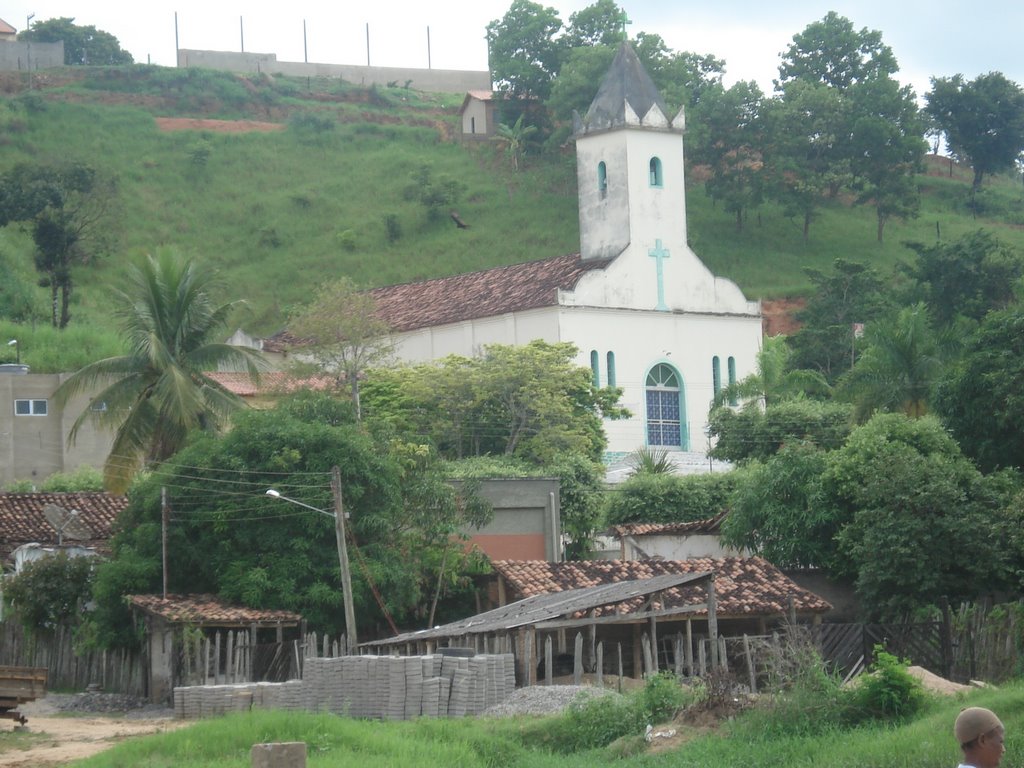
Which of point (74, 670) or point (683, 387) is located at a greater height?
point (683, 387)

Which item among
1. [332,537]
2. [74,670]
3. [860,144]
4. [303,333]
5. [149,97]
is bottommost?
[74,670]

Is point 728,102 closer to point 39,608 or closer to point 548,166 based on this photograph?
point 548,166

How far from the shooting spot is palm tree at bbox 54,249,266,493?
40.4 metres

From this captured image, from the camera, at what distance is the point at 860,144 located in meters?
85.8

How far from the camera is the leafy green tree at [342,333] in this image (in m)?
54.2

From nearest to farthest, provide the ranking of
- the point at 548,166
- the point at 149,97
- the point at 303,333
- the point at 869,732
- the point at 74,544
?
the point at 869,732
the point at 74,544
the point at 303,333
the point at 548,166
the point at 149,97

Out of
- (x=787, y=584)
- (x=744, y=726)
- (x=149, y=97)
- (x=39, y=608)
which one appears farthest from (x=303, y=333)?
(x=149, y=97)

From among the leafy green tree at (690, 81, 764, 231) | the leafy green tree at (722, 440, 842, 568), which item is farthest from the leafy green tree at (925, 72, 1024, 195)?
the leafy green tree at (722, 440, 842, 568)

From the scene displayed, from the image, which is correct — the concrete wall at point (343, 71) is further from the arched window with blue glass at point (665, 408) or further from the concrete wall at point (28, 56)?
the arched window with blue glass at point (665, 408)

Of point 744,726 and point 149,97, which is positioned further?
point 149,97

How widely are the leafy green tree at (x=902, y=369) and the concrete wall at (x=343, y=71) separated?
3077 inches

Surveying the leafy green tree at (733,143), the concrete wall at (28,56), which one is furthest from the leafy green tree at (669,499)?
the concrete wall at (28,56)

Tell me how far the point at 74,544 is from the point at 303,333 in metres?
15.7

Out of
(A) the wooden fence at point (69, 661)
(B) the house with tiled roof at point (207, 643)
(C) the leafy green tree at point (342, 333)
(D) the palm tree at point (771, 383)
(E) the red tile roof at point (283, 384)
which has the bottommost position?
(A) the wooden fence at point (69, 661)
